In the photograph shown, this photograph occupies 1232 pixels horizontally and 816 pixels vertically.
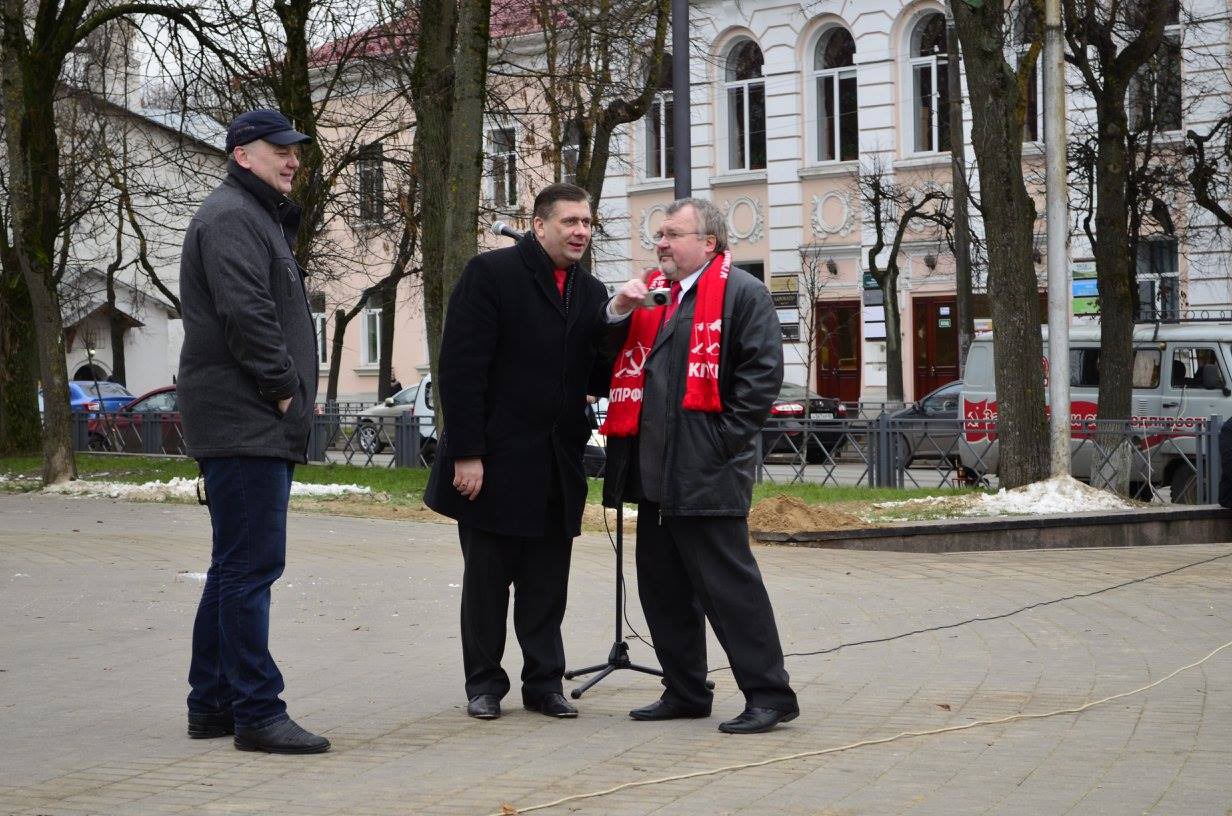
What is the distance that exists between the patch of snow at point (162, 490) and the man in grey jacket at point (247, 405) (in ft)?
41.7

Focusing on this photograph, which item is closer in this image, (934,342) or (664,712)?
(664,712)

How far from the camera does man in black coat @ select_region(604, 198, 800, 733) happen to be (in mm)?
6078

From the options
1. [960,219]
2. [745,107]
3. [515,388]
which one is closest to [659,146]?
[745,107]

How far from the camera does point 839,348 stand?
1473 inches

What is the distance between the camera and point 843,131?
3756 cm

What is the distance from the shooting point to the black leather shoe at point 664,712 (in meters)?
6.25

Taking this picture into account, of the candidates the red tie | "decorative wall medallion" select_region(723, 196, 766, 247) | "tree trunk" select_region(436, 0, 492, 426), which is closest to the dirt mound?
"tree trunk" select_region(436, 0, 492, 426)

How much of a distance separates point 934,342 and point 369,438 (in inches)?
591

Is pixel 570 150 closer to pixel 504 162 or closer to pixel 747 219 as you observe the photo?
pixel 504 162

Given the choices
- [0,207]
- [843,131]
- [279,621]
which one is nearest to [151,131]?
[0,207]

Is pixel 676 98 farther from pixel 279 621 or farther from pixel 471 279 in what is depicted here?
pixel 471 279

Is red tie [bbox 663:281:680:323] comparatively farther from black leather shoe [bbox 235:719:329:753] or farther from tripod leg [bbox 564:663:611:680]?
black leather shoe [bbox 235:719:329:753]

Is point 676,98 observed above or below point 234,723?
above

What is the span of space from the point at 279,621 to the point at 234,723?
324 centimetres
